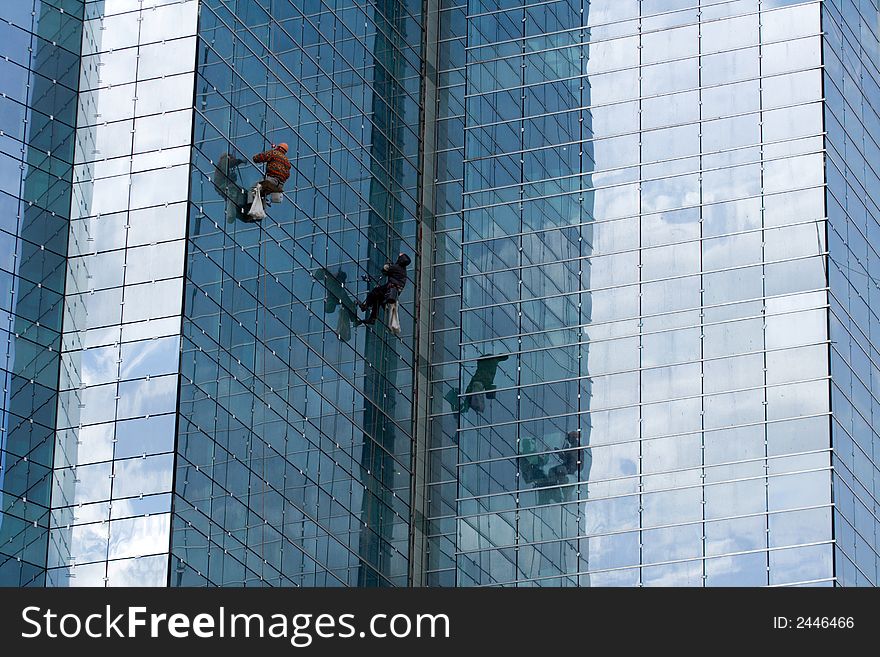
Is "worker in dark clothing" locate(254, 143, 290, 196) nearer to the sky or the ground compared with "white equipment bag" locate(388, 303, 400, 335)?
nearer to the sky

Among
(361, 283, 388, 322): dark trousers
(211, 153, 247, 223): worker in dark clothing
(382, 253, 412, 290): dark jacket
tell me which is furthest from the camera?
(361, 283, 388, 322): dark trousers

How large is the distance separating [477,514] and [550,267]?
26.2 ft

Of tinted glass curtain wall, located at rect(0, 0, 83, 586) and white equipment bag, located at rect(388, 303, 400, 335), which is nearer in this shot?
tinted glass curtain wall, located at rect(0, 0, 83, 586)

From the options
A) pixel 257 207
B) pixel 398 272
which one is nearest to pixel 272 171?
pixel 257 207

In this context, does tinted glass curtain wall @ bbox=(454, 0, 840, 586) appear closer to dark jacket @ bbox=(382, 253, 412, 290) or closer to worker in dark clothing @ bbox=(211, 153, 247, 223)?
dark jacket @ bbox=(382, 253, 412, 290)

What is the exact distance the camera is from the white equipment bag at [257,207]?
66.2 m

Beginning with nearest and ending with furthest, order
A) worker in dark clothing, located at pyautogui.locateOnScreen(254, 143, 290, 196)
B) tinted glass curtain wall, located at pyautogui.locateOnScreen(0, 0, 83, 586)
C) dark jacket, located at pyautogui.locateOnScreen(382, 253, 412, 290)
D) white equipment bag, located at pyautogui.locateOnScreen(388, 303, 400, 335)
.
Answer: tinted glass curtain wall, located at pyautogui.locateOnScreen(0, 0, 83, 586) < worker in dark clothing, located at pyautogui.locateOnScreen(254, 143, 290, 196) < dark jacket, located at pyautogui.locateOnScreen(382, 253, 412, 290) < white equipment bag, located at pyautogui.locateOnScreen(388, 303, 400, 335)

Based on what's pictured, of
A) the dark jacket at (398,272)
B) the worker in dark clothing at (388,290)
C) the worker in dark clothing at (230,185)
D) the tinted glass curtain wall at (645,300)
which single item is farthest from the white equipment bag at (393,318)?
the worker in dark clothing at (230,185)

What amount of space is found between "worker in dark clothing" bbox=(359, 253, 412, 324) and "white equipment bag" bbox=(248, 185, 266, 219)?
7.20 m

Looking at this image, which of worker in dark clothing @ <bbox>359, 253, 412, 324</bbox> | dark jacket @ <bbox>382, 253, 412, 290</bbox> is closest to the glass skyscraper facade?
worker in dark clothing @ <bbox>359, 253, 412, 324</bbox>

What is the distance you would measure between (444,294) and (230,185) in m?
12.9

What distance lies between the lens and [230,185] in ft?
217

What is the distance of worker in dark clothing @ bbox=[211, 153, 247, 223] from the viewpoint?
65.6 meters
